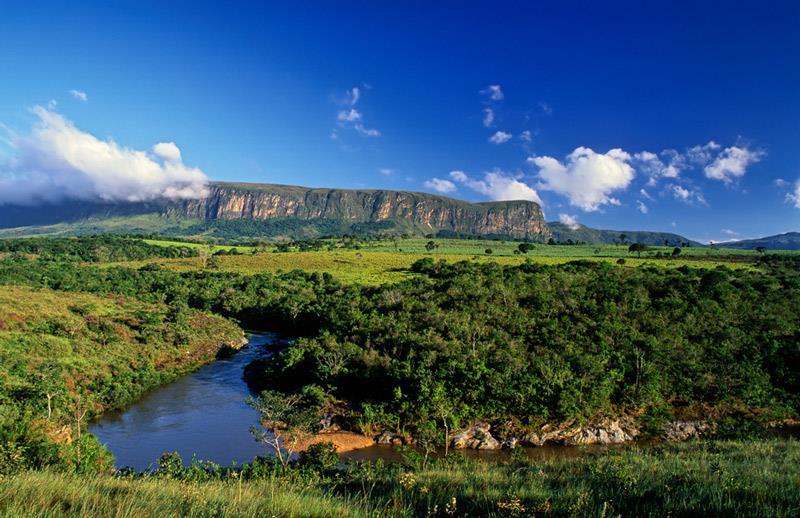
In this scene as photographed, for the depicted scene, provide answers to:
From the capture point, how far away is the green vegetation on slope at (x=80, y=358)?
25.7 metres

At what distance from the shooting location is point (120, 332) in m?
52.1

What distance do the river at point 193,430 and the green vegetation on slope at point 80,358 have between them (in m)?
2.16

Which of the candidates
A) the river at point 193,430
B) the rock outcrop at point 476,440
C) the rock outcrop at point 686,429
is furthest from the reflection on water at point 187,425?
the rock outcrop at point 686,429

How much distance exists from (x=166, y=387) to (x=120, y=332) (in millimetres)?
11522

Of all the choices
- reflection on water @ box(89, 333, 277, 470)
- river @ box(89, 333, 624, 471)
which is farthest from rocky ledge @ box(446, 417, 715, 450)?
reflection on water @ box(89, 333, 277, 470)

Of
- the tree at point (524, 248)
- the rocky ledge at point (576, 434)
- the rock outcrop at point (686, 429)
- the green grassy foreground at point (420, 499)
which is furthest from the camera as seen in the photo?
the tree at point (524, 248)

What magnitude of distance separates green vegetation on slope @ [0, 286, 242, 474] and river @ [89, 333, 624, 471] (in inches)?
84.9

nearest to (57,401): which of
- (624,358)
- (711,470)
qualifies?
(711,470)

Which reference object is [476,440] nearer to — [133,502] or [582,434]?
[582,434]

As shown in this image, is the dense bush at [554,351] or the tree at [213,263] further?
the tree at [213,263]

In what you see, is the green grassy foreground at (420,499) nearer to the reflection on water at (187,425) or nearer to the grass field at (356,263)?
the reflection on water at (187,425)

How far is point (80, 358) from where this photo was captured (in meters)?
42.9

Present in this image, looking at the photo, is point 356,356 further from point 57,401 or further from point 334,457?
point 57,401

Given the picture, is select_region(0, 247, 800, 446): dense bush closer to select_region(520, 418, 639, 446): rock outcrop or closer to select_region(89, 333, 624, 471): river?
select_region(520, 418, 639, 446): rock outcrop
